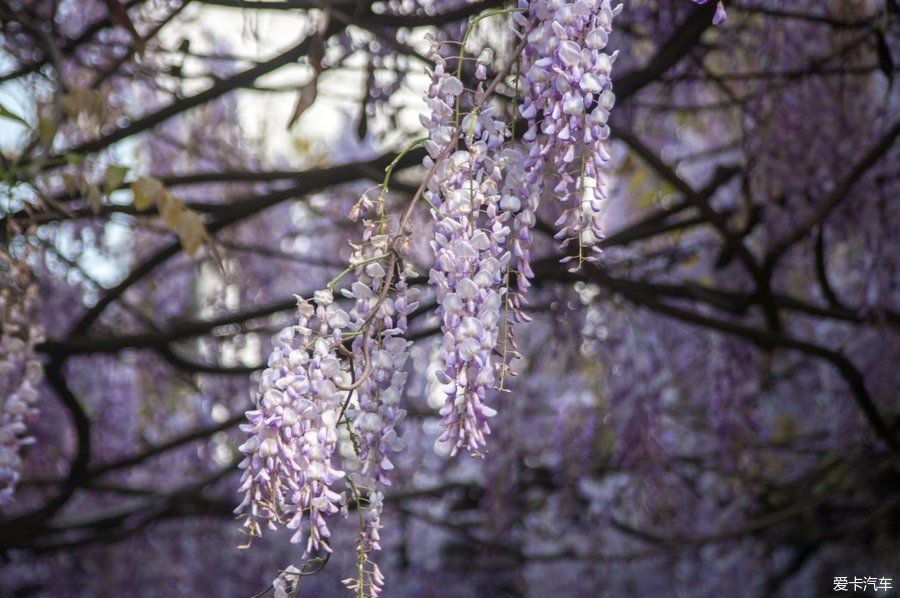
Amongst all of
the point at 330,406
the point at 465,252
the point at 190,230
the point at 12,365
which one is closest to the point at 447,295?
the point at 465,252

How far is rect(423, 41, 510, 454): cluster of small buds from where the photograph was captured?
1252 millimetres

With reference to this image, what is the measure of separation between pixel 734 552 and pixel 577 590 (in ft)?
3.26

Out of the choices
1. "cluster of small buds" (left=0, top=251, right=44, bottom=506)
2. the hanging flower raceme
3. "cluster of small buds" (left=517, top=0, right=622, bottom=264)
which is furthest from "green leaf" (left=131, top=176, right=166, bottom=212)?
"cluster of small buds" (left=517, top=0, right=622, bottom=264)

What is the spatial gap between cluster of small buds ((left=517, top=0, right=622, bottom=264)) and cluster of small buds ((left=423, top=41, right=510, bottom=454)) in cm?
7

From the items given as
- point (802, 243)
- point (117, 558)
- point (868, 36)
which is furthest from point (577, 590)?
point (868, 36)

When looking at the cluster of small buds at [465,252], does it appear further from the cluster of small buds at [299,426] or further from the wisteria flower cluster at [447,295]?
the cluster of small buds at [299,426]

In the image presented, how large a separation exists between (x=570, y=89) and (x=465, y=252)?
25cm

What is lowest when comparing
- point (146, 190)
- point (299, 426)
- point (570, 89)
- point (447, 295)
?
point (299, 426)

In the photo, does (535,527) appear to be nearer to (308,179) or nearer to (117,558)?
(117,558)

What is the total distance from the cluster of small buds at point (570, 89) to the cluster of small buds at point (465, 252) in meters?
0.07

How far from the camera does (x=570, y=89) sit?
129 centimetres

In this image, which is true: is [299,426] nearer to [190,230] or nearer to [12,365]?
[190,230]

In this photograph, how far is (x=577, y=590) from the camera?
18.9ft

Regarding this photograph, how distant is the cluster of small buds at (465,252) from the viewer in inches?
49.3
